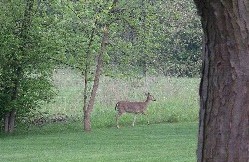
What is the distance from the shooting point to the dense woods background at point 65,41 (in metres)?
22.6

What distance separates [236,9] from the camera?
389 cm

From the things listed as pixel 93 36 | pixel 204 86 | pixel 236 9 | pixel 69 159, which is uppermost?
pixel 93 36

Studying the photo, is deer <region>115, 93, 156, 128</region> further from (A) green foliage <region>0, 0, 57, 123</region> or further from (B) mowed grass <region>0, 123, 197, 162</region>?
(A) green foliage <region>0, 0, 57, 123</region>

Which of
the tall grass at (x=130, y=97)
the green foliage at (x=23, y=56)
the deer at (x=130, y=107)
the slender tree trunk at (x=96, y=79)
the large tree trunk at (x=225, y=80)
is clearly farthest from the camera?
the tall grass at (x=130, y=97)

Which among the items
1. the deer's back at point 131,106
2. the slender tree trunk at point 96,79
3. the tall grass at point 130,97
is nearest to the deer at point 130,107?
the deer's back at point 131,106

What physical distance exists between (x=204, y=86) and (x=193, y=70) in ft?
80.8

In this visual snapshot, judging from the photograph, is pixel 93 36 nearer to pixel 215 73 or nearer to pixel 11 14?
pixel 11 14

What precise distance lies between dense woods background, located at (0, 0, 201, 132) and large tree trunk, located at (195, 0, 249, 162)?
18151 mm

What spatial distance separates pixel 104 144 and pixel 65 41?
4920 millimetres

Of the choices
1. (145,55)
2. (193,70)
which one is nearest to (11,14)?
(145,55)

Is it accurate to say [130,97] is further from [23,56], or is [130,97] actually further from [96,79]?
[23,56]

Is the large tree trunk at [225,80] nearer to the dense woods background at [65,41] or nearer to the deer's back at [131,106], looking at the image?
the dense woods background at [65,41]

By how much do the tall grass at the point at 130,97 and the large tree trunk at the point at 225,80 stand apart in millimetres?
20698

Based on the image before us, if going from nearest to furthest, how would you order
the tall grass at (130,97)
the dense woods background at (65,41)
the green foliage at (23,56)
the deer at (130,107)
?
the dense woods background at (65,41), the green foliage at (23,56), the deer at (130,107), the tall grass at (130,97)
